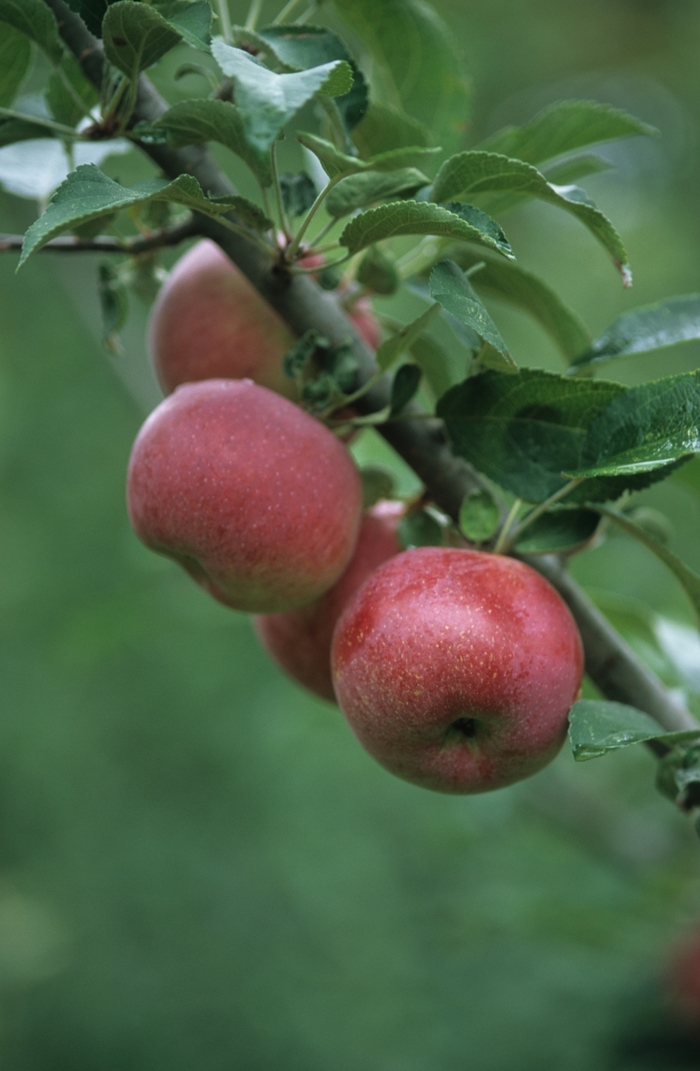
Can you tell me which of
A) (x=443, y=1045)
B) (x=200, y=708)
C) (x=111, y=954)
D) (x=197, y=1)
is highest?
(x=197, y=1)

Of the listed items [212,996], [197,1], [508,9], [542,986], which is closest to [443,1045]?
[542,986]

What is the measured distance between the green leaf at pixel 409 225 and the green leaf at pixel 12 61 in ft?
1.33

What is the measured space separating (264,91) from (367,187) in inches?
8.2

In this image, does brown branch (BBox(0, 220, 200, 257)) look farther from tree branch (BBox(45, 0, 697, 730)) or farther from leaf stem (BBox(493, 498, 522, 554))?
leaf stem (BBox(493, 498, 522, 554))

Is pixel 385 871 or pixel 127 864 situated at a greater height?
pixel 385 871

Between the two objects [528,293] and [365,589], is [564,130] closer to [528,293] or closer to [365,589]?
[528,293]

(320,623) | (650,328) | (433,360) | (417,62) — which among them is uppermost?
(417,62)

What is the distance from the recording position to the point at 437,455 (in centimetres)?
107

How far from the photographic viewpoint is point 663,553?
982mm

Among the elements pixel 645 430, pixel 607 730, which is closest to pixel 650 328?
pixel 645 430

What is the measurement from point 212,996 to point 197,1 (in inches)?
179

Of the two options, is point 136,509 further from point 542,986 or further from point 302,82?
point 542,986

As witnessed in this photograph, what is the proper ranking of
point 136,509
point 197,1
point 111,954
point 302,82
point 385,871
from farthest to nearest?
point 111,954
point 385,871
point 136,509
point 197,1
point 302,82

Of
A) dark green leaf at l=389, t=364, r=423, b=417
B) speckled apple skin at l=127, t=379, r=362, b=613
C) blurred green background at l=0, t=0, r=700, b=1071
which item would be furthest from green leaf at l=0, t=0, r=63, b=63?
blurred green background at l=0, t=0, r=700, b=1071
